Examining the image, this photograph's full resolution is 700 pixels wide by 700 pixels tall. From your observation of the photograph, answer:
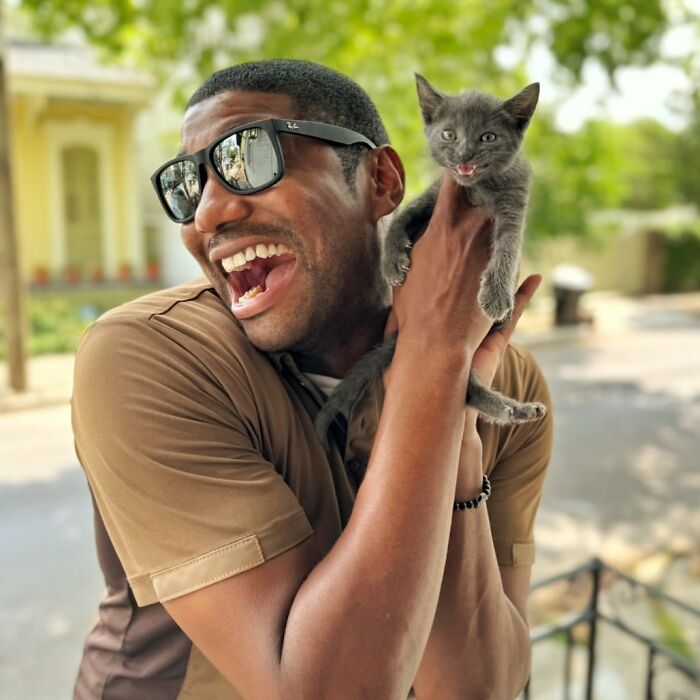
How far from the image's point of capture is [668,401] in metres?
10.7

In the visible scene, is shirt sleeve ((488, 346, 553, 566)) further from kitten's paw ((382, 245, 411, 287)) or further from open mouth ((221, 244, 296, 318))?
open mouth ((221, 244, 296, 318))

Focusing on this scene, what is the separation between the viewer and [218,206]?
1567 mm

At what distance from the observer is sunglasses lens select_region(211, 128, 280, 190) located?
152 centimetres

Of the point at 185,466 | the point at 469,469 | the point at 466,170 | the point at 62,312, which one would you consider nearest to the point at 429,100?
the point at 466,170

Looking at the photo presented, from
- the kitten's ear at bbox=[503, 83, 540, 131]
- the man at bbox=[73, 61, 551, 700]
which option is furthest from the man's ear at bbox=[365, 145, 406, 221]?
the kitten's ear at bbox=[503, 83, 540, 131]

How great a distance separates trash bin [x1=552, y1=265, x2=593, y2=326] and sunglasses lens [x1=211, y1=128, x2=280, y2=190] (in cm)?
1513

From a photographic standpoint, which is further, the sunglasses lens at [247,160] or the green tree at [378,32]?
the green tree at [378,32]

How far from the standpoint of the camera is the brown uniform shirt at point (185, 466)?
4.20 feet

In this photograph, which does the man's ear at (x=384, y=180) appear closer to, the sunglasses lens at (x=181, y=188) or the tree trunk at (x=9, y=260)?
the sunglasses lens at (x=181, y=188)

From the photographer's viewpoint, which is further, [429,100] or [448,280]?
[429,100]

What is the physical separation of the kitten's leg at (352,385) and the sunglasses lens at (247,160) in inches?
17.2

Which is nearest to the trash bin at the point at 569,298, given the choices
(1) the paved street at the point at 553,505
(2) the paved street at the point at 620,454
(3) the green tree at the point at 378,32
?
(2) the paved street at the point at 620,454

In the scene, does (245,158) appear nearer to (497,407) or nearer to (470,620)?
(497,407)

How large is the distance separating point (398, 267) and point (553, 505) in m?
5.40
